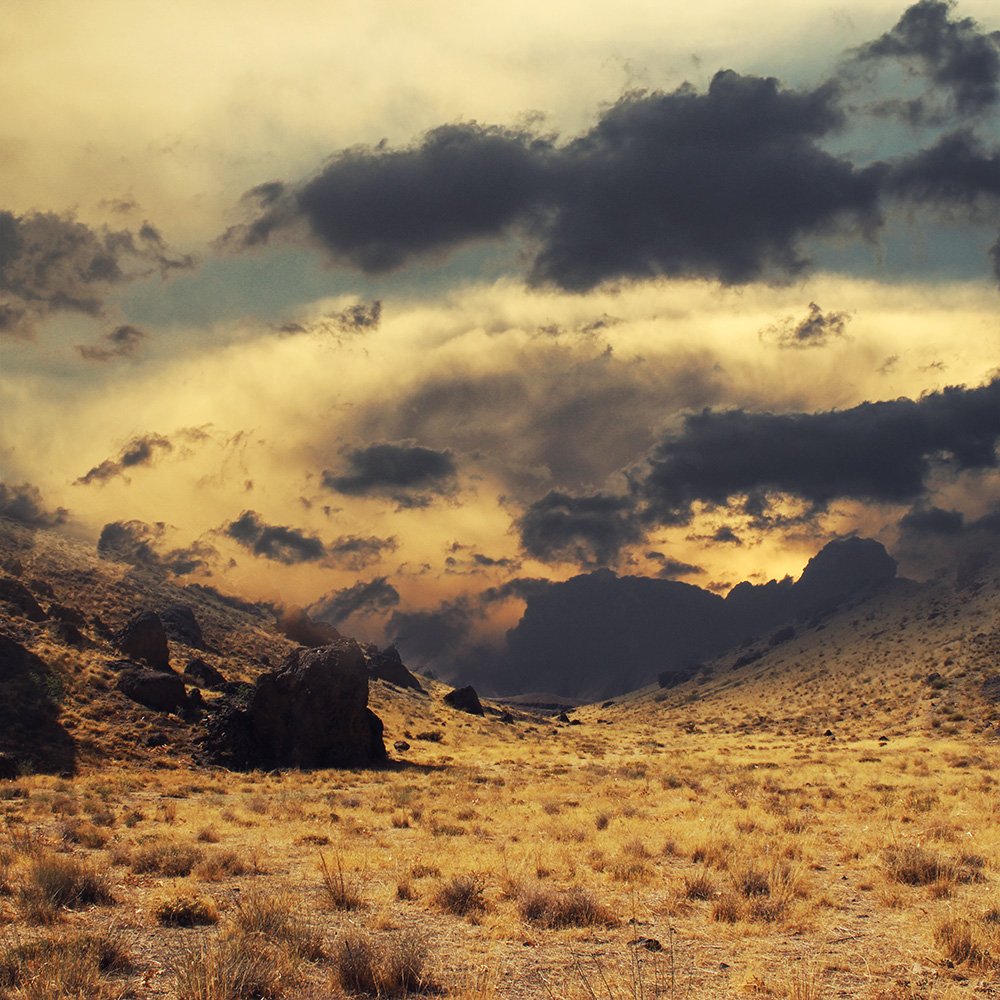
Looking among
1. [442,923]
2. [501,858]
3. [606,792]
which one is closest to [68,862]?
[442,923]

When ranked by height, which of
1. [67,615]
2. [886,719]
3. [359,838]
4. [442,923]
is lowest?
[886,719]

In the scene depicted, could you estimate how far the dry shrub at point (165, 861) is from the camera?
59.9 ft

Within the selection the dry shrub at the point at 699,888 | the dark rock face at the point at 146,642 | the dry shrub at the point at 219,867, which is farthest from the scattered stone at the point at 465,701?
the dry shrub at the point at 699,888

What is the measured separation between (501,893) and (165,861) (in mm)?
7754

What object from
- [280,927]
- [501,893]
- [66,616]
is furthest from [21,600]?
[280,927]

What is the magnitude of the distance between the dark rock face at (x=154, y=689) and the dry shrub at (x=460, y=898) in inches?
1661

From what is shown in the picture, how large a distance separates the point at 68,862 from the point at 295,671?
36.5 metres

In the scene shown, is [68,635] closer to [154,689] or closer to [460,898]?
[154,689]

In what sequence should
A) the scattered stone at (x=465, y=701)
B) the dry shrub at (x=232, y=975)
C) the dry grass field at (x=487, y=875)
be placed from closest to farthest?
the dry shrub at (x=232, y=975) → the dry grass field at (x=487, y=875) → the scattered stone at (x=465, y=701)

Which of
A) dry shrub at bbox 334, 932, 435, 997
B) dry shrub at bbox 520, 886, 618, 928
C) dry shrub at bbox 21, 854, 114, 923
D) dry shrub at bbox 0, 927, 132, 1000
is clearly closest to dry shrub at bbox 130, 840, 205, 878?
dry shrub at bbox 21, 854, 114, 923

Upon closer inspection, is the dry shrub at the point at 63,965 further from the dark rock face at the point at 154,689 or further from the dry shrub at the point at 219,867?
the dark rock face at the point at 154,689

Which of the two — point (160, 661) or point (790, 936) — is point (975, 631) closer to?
point (160, 661)

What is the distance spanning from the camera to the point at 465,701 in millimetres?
108312

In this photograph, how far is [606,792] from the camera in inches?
1512
